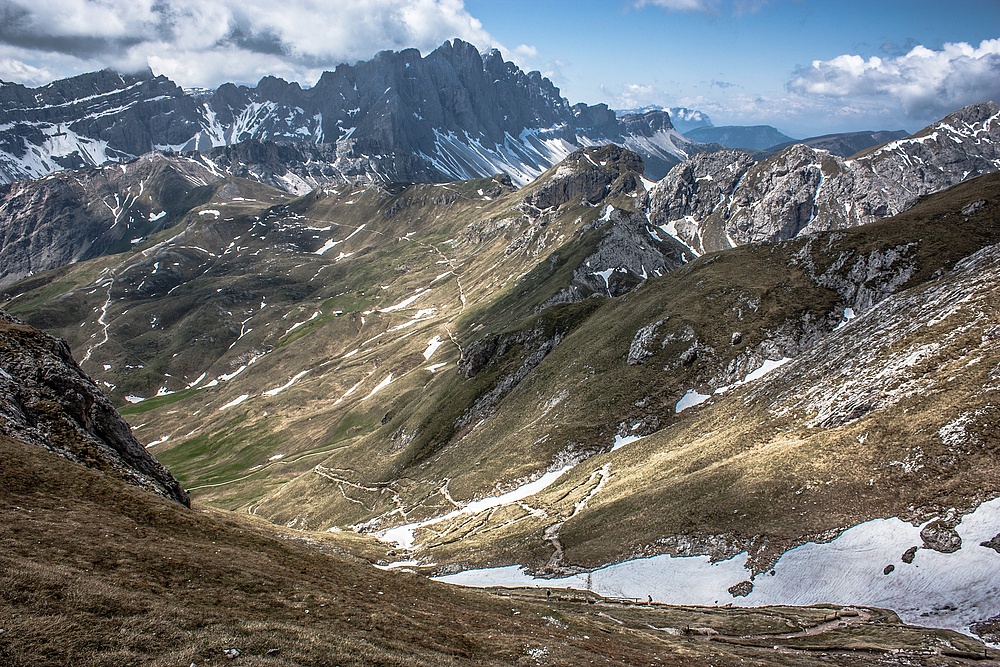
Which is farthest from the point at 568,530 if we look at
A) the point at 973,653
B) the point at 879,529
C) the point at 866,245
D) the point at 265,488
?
the point at 265,488

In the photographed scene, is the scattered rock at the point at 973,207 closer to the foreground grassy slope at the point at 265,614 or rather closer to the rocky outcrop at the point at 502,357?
the rocky outcrop at the point at 502,357

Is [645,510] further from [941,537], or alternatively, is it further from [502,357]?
[502,357]

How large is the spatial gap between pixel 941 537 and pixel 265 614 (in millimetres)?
41298

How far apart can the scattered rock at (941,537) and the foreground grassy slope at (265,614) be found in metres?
5.98

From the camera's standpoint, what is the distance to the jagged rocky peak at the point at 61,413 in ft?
138

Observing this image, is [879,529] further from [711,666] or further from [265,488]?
[265,488]

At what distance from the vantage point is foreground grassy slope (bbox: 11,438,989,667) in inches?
757

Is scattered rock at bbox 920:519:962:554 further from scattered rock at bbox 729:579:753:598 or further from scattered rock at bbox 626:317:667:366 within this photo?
scattered rock at bbox 626:317:667:366

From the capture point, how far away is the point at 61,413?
46.0 m

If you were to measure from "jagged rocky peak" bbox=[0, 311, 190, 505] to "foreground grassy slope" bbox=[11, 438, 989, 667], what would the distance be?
707 cm

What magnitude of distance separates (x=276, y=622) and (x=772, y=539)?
3738cm

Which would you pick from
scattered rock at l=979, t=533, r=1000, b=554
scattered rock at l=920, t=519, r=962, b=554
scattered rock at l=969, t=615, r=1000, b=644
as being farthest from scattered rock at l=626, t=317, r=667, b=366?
scattered rock at l=969, t=615, r=1000, b=644

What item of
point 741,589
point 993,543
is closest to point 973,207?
point 993,543

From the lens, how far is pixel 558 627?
3238 cm
